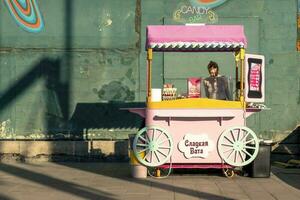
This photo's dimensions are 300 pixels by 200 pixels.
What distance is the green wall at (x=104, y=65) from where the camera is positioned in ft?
47.7

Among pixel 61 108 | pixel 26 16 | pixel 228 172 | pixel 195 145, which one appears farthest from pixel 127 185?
pixel 26 16

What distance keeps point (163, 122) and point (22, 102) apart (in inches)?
196

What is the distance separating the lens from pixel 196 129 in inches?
438

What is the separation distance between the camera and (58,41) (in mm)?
14734

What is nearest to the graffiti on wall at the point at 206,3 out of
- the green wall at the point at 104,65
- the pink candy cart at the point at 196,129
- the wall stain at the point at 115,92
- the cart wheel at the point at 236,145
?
the green wall at the point at 104,65

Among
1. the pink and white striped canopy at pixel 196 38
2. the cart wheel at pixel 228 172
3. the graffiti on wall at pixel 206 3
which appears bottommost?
the cart wheel at pixel 228 172

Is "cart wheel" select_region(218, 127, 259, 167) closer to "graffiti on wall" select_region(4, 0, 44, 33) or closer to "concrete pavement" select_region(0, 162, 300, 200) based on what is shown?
"concrete pavement" select_region(0, 162, 300, 200)

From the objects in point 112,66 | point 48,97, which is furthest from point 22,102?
point 112,66

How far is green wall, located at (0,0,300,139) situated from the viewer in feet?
47.7

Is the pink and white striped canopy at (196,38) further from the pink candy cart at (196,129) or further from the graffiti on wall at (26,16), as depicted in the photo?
the graffiti on wall at (26,16)

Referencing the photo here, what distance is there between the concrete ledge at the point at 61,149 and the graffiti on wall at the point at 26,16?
9.40 feet

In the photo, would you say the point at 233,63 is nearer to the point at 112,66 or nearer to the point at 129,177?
the point at 112,66

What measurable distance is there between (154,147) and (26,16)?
5.74 metres

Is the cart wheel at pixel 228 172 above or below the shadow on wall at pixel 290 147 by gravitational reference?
below
